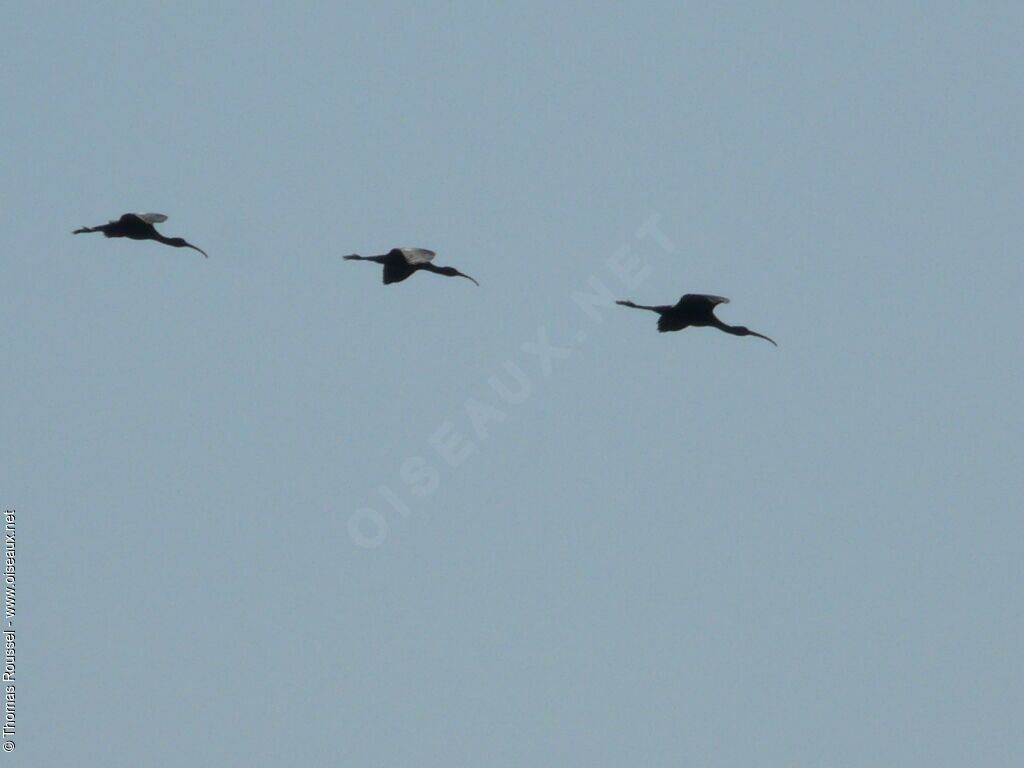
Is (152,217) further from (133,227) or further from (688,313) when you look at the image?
(688,313)

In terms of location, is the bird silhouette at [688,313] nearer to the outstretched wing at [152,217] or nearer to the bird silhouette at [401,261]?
the bird silhouette at [401,261]

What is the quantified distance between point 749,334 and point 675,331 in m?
3.02

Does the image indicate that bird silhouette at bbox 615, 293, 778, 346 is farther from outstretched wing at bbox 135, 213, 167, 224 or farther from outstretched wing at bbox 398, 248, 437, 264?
outstretched wing at bbox 135, 213, 167, 224

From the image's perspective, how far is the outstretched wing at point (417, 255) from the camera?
75688 mm

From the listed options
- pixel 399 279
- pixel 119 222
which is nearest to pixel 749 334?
pixel 399 279

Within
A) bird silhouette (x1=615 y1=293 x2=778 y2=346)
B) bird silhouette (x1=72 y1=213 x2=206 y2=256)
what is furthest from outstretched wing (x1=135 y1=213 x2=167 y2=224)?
bird silhouette (x1=615 y1=293 x2=778 y2=346)

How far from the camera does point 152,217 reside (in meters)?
76.1

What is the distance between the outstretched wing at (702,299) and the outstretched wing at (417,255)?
20.6 feet

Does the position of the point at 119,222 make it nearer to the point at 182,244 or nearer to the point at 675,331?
the point at 182,244

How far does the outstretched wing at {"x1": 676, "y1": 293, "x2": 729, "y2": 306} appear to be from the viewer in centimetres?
7594

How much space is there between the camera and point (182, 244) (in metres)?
78.4

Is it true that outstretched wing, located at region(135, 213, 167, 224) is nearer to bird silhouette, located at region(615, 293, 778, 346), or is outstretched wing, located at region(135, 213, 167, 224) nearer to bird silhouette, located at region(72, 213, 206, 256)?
bird silhouette, located at region(72, 213, 206, 256)

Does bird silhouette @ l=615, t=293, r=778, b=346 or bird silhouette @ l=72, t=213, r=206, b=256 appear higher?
bird silhouette @ l=615, t=293, r=778, b=346

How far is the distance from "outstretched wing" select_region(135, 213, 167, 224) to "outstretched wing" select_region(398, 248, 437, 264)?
5913mm
